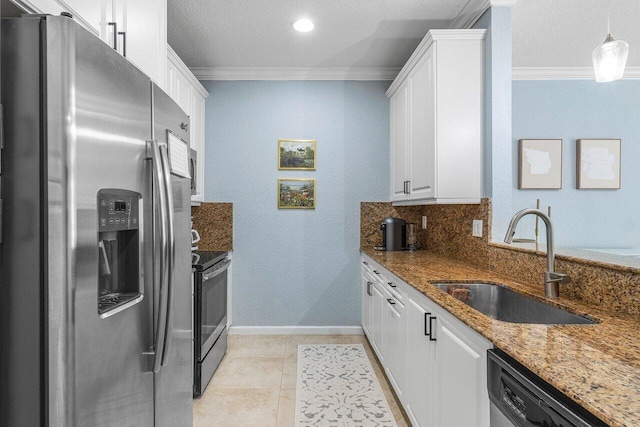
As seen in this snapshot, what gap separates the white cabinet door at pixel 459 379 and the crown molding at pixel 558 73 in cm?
302

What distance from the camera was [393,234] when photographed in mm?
3510

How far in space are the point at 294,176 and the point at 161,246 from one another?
2.67m

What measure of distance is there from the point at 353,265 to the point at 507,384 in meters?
2.78

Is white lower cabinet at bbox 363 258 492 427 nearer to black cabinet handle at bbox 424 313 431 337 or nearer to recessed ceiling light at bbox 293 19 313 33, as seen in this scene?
black cabinet handle at bbox 424 313 431 337

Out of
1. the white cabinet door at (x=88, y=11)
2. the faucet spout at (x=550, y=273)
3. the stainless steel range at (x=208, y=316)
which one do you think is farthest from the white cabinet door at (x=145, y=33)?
the faucet spout at (x=550, y=273)

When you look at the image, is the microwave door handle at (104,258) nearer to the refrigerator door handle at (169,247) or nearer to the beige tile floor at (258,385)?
the refrigerator door handle at (169,247)

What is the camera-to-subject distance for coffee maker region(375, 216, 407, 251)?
3506 mm

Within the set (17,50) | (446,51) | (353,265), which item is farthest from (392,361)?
(17,50)

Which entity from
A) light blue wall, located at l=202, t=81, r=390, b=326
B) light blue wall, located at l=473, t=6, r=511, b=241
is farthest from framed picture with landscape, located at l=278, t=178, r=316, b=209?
light blue wall, located at l=473, t=6, r=511, b=241

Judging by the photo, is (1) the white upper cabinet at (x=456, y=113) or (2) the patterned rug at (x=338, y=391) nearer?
(2) the patterned rug at (x=338, y=391)

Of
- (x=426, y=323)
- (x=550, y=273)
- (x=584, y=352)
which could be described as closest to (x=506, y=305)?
(x=550, y=273)

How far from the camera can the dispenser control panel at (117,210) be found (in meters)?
0.96

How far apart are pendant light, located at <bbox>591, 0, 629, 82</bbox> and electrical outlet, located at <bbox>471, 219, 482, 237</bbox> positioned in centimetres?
107

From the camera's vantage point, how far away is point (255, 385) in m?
2.71
